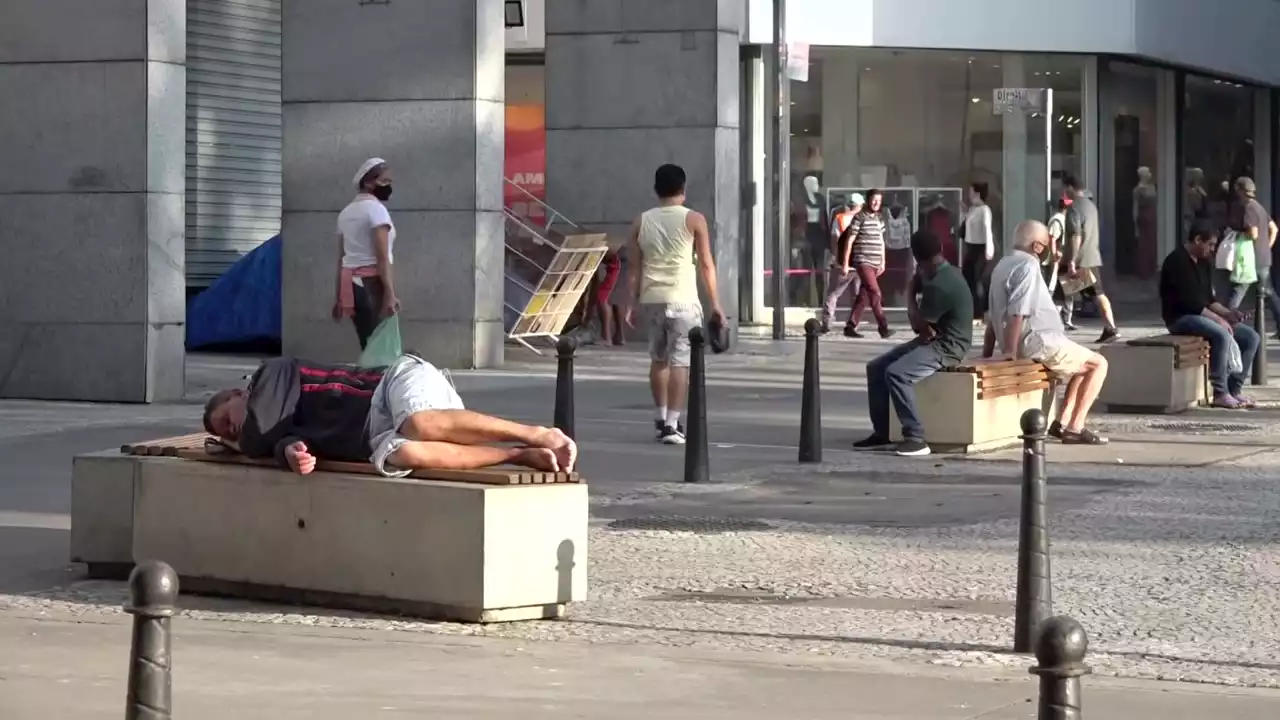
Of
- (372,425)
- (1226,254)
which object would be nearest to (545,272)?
(1226,254)

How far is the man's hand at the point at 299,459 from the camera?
8.88m

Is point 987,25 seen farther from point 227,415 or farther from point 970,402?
point 227,415

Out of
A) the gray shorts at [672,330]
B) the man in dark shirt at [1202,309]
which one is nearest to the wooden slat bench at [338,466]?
the gray shorts at [672,330]

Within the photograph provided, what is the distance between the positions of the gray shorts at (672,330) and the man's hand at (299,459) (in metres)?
6.38

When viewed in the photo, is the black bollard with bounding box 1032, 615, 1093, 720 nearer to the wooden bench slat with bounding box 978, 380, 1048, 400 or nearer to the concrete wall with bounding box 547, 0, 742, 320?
the wooden bench slat with bounding box 978, 380, 1048, 400

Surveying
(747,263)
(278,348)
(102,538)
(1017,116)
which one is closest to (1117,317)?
(1017,116)

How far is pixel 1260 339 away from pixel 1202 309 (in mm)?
1313

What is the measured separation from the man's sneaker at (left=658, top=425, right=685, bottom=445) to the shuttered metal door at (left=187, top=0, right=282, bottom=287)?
44.9 feet

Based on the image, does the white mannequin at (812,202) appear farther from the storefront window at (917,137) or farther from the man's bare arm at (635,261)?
the man's bare arm at (635,261)

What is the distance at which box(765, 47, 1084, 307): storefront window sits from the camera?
33.8 meters

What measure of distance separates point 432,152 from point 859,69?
1339cm

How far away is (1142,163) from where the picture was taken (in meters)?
38.6

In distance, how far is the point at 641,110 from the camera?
26.2 metres

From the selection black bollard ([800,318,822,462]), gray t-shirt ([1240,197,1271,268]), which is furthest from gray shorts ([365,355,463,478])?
gray t-shirt ([1240,197,1271,268])
